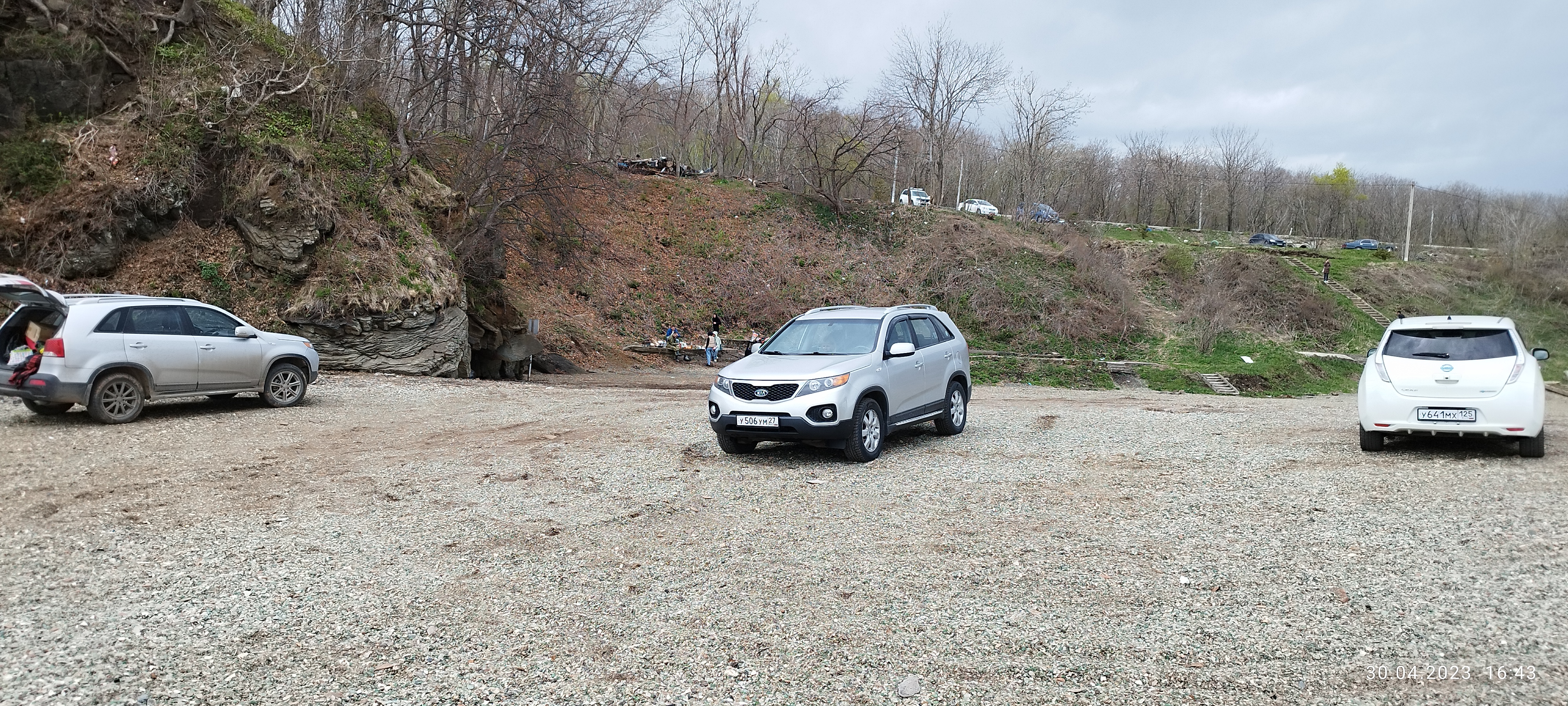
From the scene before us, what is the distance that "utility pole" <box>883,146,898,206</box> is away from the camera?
53925 mm

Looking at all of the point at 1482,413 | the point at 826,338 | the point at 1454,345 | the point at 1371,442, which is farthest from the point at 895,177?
the point at 1482,413

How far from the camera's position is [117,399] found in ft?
36.9

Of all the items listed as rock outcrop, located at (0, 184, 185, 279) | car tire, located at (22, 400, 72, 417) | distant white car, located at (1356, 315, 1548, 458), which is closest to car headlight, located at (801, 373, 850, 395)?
distant white car, located at (1356, 315, 1548, 458)

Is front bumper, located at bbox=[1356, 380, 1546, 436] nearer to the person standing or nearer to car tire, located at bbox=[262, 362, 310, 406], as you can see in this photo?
car tire, located at bbox=[262, 362, 310, 406]

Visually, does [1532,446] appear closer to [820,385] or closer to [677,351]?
[820,385]

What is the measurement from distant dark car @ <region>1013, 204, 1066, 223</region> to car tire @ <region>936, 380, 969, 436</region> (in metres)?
36.7

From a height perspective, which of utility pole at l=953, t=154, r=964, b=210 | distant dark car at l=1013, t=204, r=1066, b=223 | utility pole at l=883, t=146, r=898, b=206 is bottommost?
distant dark car at l=1013, t=204, r=1066, b=223

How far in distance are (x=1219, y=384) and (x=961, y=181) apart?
1596 inches

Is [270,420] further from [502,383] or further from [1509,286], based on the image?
[1509,286]

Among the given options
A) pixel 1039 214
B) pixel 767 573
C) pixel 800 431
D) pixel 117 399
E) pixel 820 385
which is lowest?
pixel 767 573

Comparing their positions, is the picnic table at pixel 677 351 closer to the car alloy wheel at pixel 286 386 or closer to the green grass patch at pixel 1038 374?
the green grass patch at pixel 1038 374

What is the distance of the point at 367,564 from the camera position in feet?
20.2

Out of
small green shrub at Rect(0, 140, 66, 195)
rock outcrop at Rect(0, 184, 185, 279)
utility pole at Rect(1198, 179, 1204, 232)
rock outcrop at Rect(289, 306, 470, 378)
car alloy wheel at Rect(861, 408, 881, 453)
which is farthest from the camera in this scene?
utility pole at Rect(1198, 179, 1204, 232)

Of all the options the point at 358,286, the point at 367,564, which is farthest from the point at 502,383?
the point at 367,564
